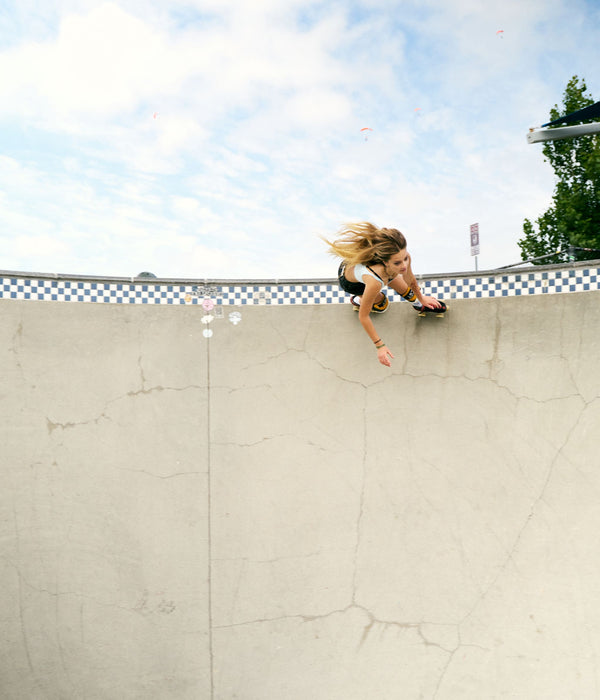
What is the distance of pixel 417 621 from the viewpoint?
13.0ft

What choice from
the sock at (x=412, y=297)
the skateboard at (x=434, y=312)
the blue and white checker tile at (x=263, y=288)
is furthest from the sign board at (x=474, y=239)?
the sock at (x=412, y=297)

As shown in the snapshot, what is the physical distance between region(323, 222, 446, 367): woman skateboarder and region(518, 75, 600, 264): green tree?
9.75m

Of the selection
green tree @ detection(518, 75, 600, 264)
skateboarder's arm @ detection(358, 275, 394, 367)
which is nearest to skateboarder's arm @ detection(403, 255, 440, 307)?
skateboarder's arm @ detection(358, 275, 394, 367)

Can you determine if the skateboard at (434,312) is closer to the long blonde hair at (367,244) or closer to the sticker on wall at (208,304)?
the long blonde hair at (367,244)

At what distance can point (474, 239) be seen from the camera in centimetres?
2080

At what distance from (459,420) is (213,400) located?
2.18 meters

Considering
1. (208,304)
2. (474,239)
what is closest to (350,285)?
(208,304)

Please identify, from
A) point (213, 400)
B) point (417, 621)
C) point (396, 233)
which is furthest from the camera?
point (213, 400)

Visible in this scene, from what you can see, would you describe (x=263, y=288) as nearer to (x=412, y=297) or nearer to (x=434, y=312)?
(x=412, y=297)

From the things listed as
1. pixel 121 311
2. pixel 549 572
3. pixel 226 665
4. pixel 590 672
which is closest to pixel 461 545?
pixel 549 572

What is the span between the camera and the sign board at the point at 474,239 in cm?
2042

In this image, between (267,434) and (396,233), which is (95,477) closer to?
(267,434)

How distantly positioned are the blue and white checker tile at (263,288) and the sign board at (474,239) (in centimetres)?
1776

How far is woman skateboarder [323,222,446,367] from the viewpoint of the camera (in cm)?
366
